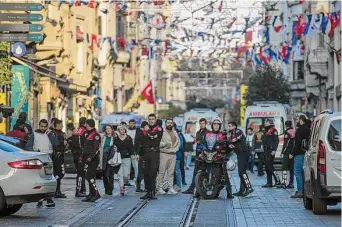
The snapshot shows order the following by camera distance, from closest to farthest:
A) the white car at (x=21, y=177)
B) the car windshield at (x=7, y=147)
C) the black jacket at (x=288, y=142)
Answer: the white car at (x=21, y=177) → the car windshield at (x=7, y=147) → the black jacket at (x=288, y=142)

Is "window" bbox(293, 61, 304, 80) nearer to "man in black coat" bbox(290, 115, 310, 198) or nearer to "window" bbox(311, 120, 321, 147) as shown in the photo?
"man in black coat" bbox(290, 115, 310, 198)

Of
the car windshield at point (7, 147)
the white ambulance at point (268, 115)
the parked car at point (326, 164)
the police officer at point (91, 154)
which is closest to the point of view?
the parked car at point (326, 164)

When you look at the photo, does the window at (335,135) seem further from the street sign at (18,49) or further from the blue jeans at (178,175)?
the street sign at (18,49)

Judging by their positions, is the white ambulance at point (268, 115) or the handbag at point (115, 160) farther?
the white ambulance at point (268, 115)

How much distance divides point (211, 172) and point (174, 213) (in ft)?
13.7

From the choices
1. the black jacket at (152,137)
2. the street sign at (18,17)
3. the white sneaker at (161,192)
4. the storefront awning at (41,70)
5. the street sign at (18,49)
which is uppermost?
the street sign at (18,17)

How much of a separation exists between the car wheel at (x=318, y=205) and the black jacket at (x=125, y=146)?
8291 mm

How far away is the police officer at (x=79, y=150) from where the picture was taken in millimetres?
22344

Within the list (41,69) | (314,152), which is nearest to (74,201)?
(314,152)

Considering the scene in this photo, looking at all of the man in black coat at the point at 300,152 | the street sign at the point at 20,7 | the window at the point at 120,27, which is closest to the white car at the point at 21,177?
the man in black coat at the point at 300,152

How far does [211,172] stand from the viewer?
23.2 m

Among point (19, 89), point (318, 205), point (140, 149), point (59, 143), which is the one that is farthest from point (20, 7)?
point (19, 89)

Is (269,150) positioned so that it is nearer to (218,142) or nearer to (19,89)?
(218,142)

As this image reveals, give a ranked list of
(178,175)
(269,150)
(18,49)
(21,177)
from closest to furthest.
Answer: (21,177) → (178,175) → (269,150) → (18,49)
